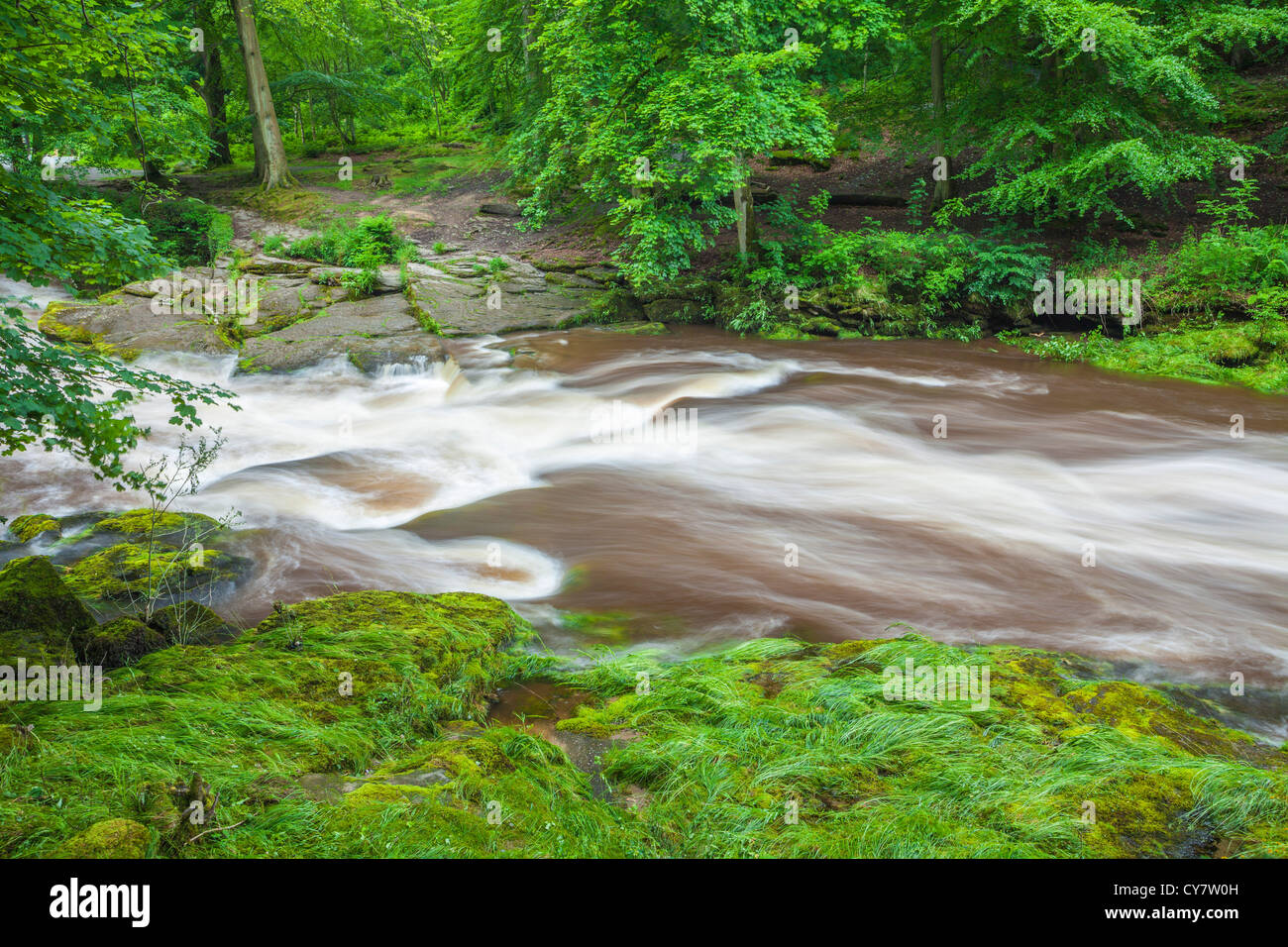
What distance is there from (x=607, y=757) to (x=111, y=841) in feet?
7.16

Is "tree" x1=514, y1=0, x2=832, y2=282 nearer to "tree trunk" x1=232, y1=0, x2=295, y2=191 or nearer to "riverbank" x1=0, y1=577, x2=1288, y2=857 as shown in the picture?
"tree trunk" x1=232, y1=0, x2=295, y2=191

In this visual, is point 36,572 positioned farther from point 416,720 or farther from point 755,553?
point 755,553

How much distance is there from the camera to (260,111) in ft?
69.5

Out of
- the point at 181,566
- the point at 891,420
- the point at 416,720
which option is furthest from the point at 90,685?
the point at 891,420

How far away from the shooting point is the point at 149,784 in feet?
10.2

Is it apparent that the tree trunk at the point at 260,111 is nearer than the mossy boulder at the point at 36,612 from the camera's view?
No

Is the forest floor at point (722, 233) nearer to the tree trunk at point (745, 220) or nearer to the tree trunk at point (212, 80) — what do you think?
the tree trunk at point (745, 220)

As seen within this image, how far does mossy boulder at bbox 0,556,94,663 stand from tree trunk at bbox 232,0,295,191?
20026mm

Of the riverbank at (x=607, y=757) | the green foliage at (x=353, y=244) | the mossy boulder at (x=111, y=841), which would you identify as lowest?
the riverbank at (x=607, y=757)

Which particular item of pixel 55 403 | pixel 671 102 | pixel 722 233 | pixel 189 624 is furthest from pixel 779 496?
pixel 722 233

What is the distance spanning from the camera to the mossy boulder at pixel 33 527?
22.4 ft

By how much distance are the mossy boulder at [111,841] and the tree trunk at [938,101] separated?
60.9 ft

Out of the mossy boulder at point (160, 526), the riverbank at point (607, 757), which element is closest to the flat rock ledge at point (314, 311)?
the mossy boulder at point (160, 526)

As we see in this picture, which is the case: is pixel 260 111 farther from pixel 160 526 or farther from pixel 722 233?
pixel 160 526
